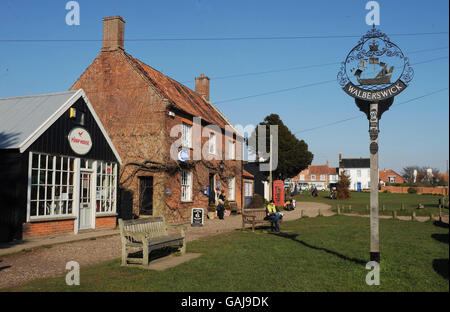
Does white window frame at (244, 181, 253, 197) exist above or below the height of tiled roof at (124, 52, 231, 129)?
below

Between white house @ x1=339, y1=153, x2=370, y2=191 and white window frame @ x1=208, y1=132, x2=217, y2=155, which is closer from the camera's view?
white window frame @ x1=208, y1=132, x2=217, y2=155

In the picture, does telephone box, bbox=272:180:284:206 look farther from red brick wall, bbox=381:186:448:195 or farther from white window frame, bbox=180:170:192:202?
red brick wall, bbox=381:186:448:195

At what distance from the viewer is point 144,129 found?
21484 mm

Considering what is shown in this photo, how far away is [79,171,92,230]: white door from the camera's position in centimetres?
1595

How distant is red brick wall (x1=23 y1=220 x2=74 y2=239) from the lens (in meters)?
13.3

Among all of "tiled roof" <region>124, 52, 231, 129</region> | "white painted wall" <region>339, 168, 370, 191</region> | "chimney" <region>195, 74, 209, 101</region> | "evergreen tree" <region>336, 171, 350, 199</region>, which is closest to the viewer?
"tiled roof" <region>124, 52, 231, 129</region>

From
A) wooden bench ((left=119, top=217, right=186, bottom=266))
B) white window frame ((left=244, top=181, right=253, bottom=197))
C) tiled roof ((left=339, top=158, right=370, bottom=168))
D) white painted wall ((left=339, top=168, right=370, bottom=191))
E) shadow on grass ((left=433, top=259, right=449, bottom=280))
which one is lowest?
shadow on grass ((left=433, top=259, right=449, bottom=280))

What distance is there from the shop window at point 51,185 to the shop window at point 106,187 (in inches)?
67.2

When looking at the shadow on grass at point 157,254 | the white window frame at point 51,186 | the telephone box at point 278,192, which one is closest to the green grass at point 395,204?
the telephone box at point 278,192

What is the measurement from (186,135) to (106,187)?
7310 millimetres

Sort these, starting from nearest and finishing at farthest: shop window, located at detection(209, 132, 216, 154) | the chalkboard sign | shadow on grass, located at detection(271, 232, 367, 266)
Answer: shadow on grass, located at detection(271, 232, 367, 266), the chalkboard sign, shop window, located at detection(209, 132, 216, 154)

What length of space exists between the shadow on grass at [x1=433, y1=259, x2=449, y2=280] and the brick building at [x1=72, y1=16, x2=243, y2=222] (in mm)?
14022

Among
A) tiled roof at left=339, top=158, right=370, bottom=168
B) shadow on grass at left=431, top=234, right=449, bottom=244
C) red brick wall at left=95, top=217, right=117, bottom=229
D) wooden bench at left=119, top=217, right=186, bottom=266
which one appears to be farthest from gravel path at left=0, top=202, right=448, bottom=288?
tiled roof at left=339, top=158, right=370, bottom=168

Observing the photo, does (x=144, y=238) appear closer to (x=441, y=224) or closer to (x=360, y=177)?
(x=441, y=224)
